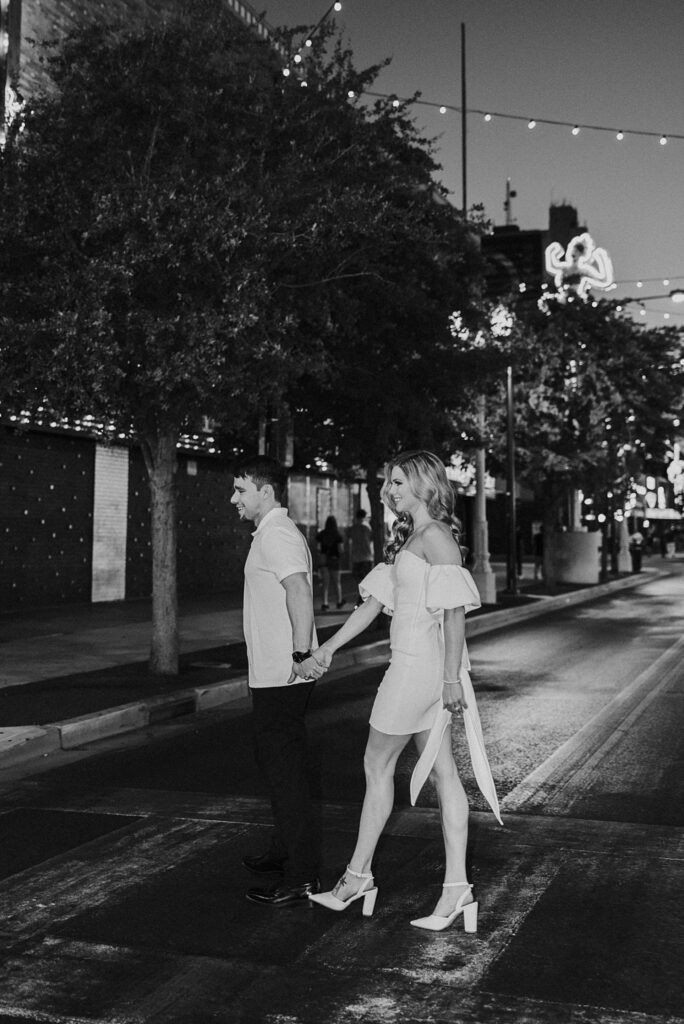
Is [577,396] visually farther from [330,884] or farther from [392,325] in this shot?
[330,884]

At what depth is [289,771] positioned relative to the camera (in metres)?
5.25

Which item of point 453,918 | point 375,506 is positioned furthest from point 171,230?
point 375,506

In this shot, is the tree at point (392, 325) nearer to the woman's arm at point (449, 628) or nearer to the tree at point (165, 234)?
the tree at point (165, 234)

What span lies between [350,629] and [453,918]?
1.28 m

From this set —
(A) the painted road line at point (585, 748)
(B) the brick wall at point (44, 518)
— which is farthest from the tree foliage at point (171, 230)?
(B) the brick wall at point (44, 518)

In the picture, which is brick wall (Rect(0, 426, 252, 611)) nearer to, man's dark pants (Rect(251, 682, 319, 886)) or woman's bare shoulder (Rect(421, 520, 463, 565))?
man's dark pants (Rect(251, 682, 319, 886))

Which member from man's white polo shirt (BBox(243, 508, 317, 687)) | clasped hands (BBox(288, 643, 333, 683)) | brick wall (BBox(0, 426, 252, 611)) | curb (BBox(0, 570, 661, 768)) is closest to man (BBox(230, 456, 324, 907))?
man's white polo shirt (BBox(243, 508, 317, 687))

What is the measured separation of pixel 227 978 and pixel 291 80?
1135 centimetres

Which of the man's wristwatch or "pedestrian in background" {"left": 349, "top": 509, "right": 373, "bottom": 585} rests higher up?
"pedestrian in background" {"left": 349, "top": 509, "right": 373, "bottom": 585}

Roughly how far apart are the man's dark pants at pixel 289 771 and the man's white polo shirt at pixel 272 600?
89mm

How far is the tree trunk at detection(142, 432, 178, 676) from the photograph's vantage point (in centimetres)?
1277

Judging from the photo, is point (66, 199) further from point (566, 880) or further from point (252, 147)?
point (566, 880)

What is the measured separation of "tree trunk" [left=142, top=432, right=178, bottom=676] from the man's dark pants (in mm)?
7639

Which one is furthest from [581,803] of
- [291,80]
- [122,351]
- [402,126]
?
[402,126]
